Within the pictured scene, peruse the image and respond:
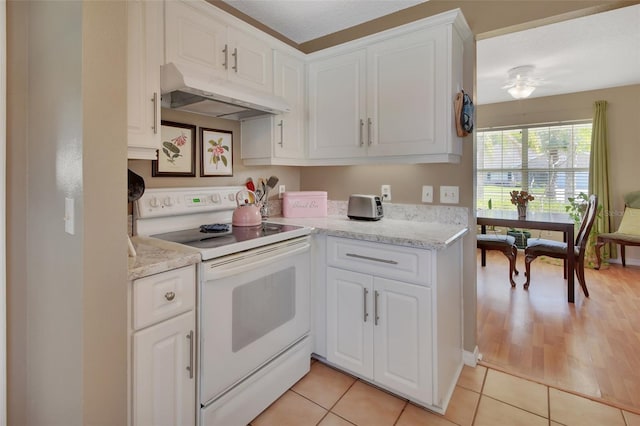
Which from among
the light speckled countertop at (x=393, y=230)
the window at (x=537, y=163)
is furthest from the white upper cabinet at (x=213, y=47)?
the window at (x=537, y=163)

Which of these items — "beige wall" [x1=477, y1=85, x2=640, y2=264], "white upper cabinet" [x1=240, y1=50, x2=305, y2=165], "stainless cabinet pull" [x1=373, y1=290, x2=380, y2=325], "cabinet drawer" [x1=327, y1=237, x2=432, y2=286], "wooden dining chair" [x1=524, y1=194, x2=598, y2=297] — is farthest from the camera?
"beige wall" [x1=477, y1=85, x2=640, y2=264]

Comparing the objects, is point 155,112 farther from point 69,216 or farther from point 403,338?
point 403,338

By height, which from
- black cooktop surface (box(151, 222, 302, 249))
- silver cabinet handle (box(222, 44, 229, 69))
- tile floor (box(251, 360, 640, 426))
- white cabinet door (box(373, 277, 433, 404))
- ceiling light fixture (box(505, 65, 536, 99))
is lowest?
tile floor (box(251, 360, 640, 426))

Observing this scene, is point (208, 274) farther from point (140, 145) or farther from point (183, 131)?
point (183, 131)

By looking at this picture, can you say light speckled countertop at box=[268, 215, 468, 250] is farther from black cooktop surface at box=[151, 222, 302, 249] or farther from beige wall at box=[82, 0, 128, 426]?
beige wall at box=[82, 0, 128, 426]

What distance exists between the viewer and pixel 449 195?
212cm

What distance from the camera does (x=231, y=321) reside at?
150 cm

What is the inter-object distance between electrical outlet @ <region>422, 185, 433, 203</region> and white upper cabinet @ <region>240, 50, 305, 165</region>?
0.88 m

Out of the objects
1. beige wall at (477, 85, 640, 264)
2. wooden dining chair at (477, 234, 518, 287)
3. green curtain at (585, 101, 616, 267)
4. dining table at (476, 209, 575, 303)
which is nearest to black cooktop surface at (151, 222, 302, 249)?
dining table at (476, 209, 575, 303)

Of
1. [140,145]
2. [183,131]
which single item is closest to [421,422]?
[140,145]

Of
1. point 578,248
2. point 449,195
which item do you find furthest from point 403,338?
point 578,248

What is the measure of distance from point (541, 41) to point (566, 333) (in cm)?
248

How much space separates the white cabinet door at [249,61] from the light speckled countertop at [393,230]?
90 cm

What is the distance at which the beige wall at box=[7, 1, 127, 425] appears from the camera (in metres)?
0.92
